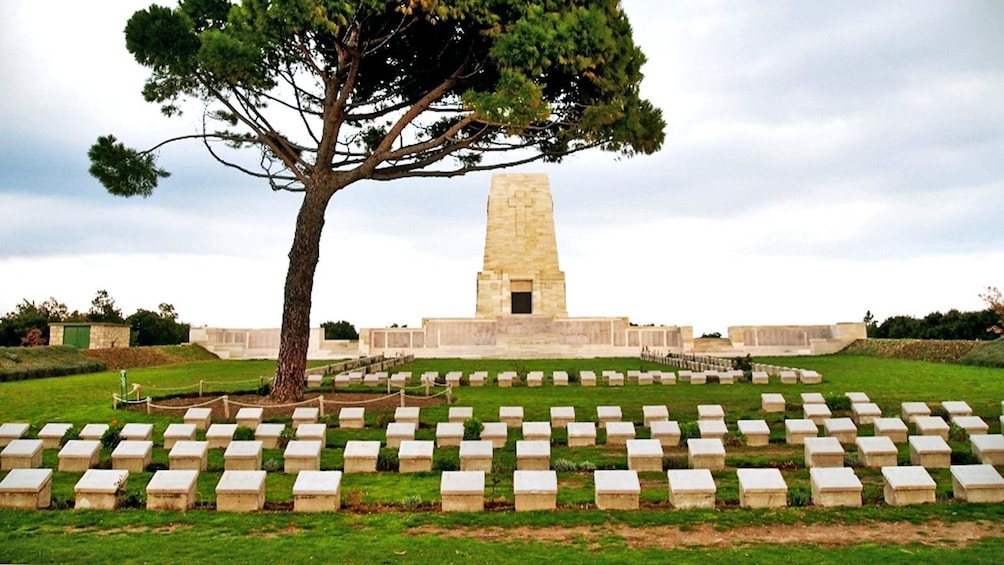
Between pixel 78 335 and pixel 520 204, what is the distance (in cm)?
1981

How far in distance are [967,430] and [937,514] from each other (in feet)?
12.6

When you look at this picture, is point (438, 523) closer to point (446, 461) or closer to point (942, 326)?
point (446, 461)

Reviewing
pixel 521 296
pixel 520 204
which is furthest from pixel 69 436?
pixel 520 204

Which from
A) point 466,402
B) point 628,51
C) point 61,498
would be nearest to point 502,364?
point 466,402

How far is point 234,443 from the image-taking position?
8.99m

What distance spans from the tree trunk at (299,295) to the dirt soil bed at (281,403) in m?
0.54

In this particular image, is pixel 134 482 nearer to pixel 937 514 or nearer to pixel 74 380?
pixel 937 514

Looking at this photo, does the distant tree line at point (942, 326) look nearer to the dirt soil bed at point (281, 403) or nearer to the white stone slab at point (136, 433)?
the dirt soil bed at point (281, 403)

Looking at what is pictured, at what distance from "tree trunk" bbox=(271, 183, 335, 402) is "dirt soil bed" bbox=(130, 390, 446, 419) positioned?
1.76ft

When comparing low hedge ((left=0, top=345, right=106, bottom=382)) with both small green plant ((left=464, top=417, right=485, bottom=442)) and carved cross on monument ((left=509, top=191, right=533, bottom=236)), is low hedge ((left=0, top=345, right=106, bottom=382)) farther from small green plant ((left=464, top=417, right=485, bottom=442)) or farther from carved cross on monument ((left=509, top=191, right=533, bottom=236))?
carved cross on monument ((left=509, top=191, right=533, bottom=236))

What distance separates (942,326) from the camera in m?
31.3

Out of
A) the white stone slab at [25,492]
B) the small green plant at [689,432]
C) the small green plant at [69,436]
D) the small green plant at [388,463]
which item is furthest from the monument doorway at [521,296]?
the white stone slab at [25,492]

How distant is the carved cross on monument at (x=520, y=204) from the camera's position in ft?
124

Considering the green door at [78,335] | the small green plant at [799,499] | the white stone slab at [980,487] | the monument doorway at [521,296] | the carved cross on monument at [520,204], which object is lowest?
the small green plant at [799,499]
